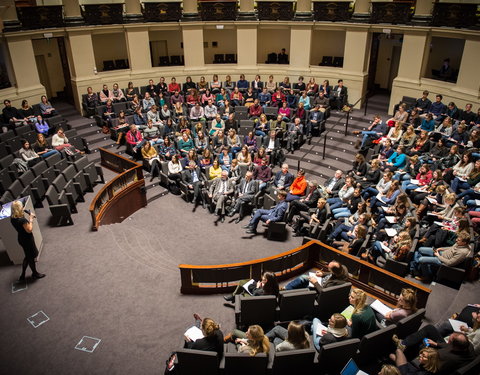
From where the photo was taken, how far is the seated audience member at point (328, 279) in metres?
5.93

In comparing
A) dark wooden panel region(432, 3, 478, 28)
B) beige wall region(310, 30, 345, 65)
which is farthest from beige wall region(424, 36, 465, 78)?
beige wall region(310, 30, 345, 65)

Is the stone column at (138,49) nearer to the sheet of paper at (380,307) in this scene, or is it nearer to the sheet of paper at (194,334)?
the sheet of paper at (194,334)

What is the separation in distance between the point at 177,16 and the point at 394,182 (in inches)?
483

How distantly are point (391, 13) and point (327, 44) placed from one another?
4.40 meters

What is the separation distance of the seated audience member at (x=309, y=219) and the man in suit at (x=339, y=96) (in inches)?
288

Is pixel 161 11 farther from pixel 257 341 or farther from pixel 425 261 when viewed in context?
pixel 257 341

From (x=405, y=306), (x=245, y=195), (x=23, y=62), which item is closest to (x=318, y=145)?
(x=245, y=195)

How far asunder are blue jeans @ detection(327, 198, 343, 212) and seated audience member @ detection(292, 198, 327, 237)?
42 cm

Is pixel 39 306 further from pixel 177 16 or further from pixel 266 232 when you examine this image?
pixel 177 16

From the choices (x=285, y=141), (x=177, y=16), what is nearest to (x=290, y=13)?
(x=177, y=16)

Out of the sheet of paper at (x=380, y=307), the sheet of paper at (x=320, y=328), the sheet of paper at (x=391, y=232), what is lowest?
the sheet of paper at (x=380, y=307)

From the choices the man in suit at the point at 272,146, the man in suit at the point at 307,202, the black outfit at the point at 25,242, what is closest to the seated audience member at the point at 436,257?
the man in suit at the point at 307,202

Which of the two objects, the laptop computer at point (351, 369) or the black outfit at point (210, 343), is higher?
the black outfit at point (210, 343)

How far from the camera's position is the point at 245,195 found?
999 centimetres
